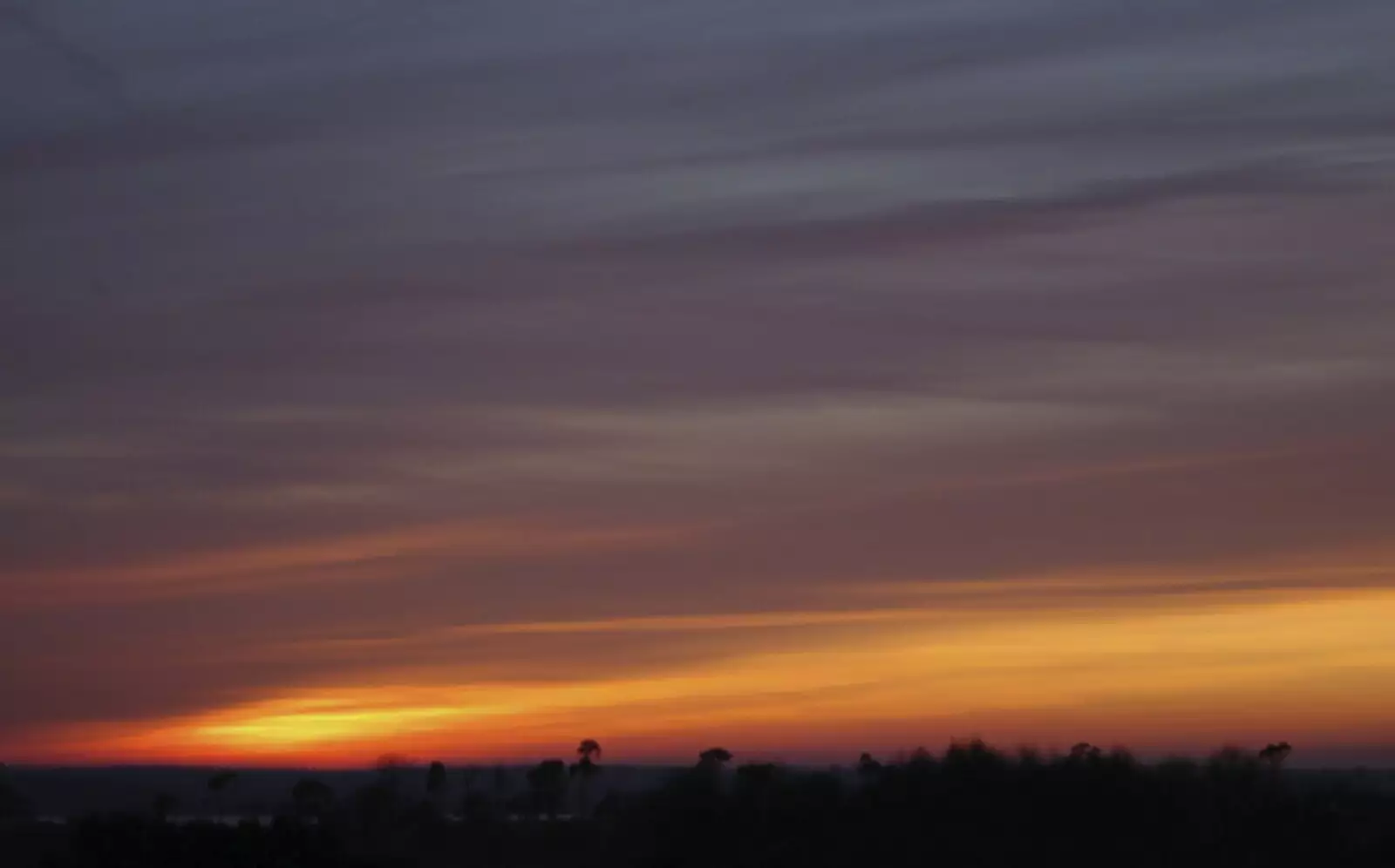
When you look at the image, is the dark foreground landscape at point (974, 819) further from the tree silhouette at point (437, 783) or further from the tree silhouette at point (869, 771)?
the tree silhouette at point (437, 783)

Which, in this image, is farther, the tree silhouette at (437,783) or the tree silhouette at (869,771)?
the tree silhouette at (437,783)

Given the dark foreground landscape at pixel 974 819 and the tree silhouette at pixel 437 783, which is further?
the tree silhouette at pixel 437 783

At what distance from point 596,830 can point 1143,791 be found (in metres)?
31.3

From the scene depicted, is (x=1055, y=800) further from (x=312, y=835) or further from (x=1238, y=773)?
(x=312, y=835)

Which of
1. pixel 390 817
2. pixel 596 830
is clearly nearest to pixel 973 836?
pixel 596 830

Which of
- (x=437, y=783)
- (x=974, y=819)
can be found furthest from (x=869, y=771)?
(x=437, y=783)

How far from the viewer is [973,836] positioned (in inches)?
2616

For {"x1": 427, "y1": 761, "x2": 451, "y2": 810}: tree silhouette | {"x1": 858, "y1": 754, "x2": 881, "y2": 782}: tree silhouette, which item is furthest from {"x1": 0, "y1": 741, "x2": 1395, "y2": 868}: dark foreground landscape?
{"x1": 427, "y1": 761, "x2": 451, "y2": 810}: tree silhouette

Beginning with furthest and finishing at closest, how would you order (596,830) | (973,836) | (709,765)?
(596,830) < (709,765) < (973,836)

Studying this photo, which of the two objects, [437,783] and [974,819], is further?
[437,783]

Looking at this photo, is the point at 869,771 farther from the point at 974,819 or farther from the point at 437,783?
the point at 437,783

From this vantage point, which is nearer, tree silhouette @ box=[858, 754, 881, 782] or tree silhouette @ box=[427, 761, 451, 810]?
tree silhouette @ box=[858, 754, 881, 782]

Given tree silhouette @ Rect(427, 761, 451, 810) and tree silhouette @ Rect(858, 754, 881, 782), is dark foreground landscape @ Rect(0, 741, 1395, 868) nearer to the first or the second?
tree silhouette @ Rect(858, 754, 881, 782)

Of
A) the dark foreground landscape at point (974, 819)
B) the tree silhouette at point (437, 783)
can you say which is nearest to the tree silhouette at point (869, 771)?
the dark foreground landscape at point (974, 819)
